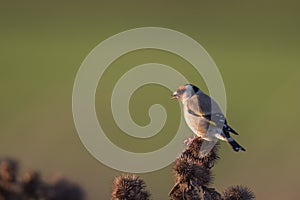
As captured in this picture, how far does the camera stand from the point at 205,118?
25.8ft

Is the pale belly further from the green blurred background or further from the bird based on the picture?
the green blurred background

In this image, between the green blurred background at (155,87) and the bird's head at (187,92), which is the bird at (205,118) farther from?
the green blurred background at (155,87)

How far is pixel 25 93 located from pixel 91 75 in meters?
2.62

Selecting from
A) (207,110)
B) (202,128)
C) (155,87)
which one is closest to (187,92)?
(207,110)

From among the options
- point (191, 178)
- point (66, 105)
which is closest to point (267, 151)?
point (66, 105)

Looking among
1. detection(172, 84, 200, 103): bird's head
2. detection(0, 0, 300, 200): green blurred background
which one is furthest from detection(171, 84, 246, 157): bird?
detection(0, 0, 300, 200): green blurred background

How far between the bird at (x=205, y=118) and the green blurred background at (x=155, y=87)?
395 centimetres

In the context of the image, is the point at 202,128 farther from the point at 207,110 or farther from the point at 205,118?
the point at 207,110

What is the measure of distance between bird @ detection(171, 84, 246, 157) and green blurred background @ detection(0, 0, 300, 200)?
3948 millimetres

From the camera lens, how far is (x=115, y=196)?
5.56m

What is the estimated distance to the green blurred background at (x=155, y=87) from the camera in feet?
47.9

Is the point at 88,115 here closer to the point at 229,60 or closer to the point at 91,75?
the point at 91,75

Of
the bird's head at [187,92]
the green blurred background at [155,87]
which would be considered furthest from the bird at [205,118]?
the green blurred background at [155,87]

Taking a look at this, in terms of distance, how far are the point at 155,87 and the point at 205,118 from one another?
43.9 feet
